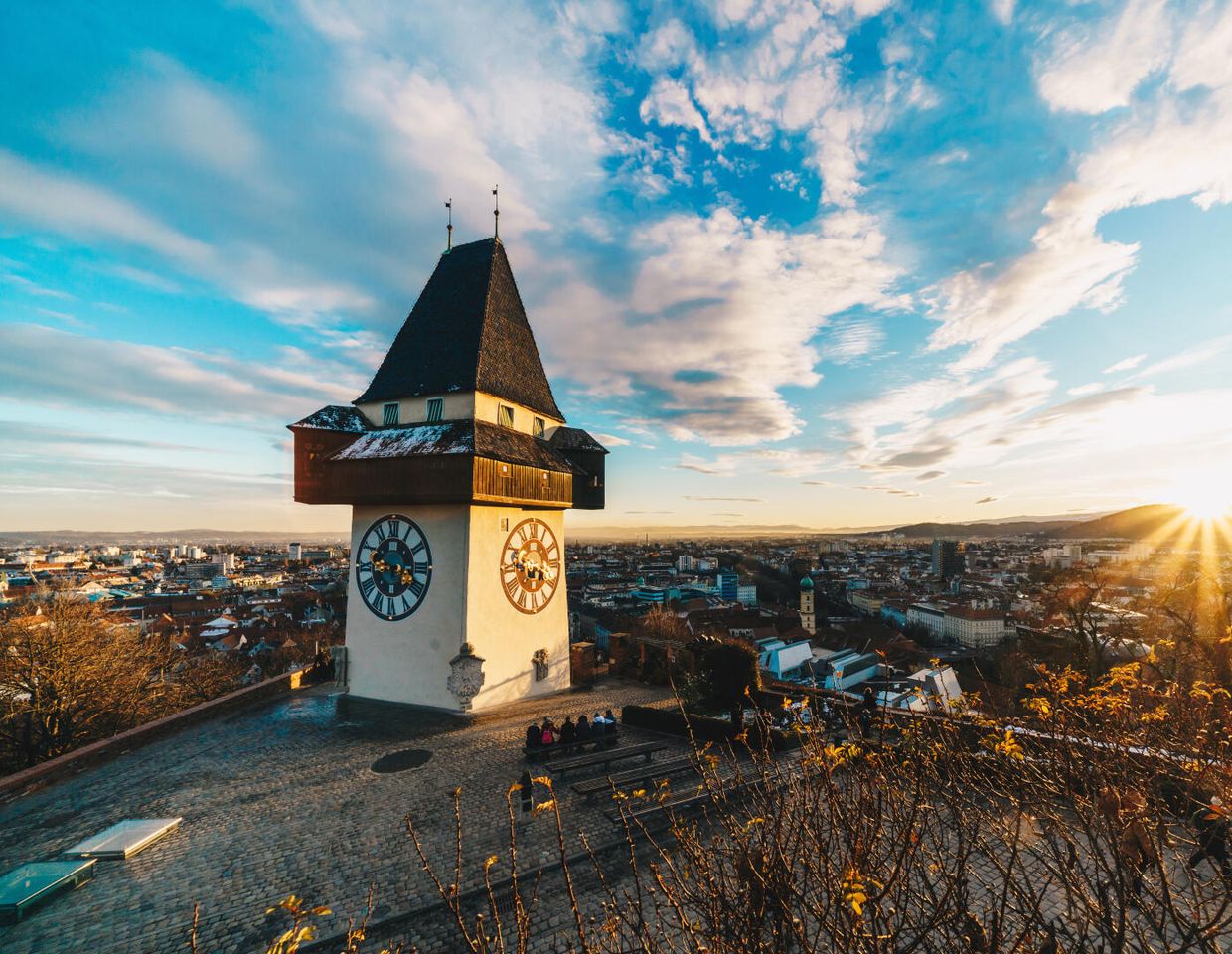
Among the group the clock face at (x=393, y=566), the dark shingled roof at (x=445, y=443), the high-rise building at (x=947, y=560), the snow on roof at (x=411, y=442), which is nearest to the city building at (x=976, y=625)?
the high-rise building at (x=947, y=560)

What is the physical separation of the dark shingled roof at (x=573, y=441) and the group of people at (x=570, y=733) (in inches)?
339

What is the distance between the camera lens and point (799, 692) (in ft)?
42.5

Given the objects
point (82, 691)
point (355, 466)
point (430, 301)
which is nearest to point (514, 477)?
point (355, 466)

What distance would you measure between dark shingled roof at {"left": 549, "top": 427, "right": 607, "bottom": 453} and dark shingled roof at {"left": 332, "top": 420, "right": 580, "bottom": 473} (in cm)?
197

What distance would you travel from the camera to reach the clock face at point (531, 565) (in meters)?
15.2

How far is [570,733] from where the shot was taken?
37.3ft

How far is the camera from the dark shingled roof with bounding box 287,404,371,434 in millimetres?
15250

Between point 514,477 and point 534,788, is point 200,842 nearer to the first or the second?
point 534,788

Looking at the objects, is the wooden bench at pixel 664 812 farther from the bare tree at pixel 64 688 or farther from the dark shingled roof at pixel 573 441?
the bare tree at pixel 64 688

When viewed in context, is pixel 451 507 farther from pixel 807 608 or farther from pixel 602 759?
pixel 807 608

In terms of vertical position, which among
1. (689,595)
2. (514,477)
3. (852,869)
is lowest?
(689,595)

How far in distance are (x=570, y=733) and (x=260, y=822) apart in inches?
210

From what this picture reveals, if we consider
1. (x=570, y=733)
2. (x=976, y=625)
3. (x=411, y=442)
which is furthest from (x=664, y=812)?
(x=976, y=625)

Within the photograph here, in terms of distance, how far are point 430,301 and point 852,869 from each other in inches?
710
